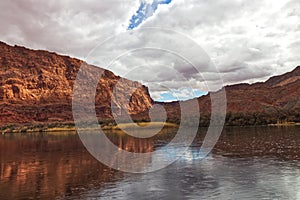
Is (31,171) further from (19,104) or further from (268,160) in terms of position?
(19,104)

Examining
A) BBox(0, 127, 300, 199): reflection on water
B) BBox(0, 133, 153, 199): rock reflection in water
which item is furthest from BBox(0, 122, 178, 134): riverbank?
BBox(0, 127, 300, 199): reflection on water

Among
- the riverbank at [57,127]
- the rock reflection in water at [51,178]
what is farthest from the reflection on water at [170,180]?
the riverbank at [57,127]

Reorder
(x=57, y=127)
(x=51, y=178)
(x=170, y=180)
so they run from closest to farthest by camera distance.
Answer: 1. (x=170, y=180)
2. (x=51, y=178)
3. (x=57, y=127)

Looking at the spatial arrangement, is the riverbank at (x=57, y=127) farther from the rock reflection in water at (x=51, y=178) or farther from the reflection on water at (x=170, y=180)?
the reflection on water at (x=170, y=180)

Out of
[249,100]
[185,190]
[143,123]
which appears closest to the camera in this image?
[185,190]

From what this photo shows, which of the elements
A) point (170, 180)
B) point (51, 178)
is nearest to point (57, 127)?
point (51, 178)

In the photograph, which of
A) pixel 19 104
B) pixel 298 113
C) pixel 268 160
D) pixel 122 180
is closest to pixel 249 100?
pixel 298 113

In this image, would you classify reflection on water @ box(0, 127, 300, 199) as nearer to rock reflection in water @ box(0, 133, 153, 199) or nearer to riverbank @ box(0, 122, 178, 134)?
rock reflection in water @ box(0, 133, 153, 199)

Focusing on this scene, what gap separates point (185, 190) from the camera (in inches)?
888

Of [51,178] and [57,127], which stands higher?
[57,127]

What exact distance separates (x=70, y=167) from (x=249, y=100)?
168877 mm

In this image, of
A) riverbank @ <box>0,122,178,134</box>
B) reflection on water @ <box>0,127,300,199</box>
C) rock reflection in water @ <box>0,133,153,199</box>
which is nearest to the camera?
reflection on water @ <box>0,127,300,199</box>

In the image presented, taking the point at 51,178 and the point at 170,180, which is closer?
the point at 170,180

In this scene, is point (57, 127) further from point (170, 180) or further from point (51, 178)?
point (170, 180)
